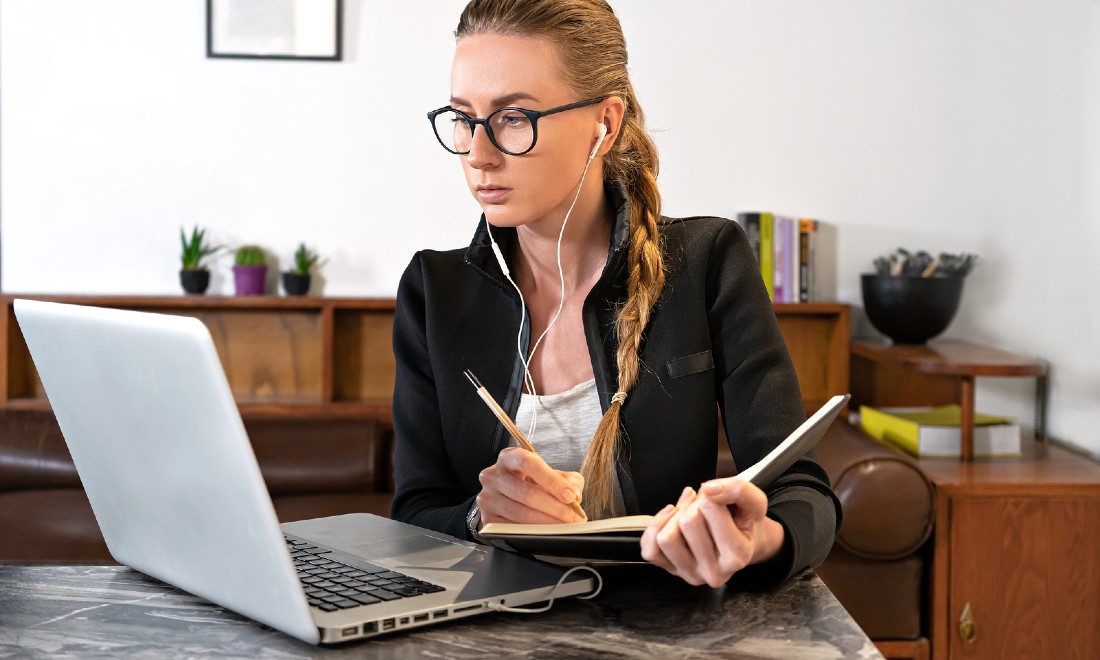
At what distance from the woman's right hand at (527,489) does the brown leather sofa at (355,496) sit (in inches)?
49.2

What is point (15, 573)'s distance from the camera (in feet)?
3.36

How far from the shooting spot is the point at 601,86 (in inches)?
55.0

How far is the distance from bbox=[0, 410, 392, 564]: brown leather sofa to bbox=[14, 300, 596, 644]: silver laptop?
1.48 m

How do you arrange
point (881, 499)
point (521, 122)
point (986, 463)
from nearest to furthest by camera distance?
point (521, 122), point (881, 499), point (986, 463)

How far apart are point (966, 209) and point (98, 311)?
269 cm

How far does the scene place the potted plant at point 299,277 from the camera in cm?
298

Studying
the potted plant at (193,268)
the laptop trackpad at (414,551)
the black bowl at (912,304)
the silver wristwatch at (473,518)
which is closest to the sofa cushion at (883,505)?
the black bowl at (912,304)

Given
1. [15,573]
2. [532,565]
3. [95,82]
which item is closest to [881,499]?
[532,565]

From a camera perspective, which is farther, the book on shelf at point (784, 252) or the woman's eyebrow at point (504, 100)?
the book on shelf at point (784, 252)

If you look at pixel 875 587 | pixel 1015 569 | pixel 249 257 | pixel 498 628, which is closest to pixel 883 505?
pixel 875 587

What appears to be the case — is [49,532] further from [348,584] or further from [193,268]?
[348,584]

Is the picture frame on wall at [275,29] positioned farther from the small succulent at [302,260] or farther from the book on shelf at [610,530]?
the book on shelf at [610,530]

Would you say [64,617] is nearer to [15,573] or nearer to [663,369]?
[15,573]

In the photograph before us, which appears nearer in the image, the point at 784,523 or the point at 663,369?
the point at 784,523
